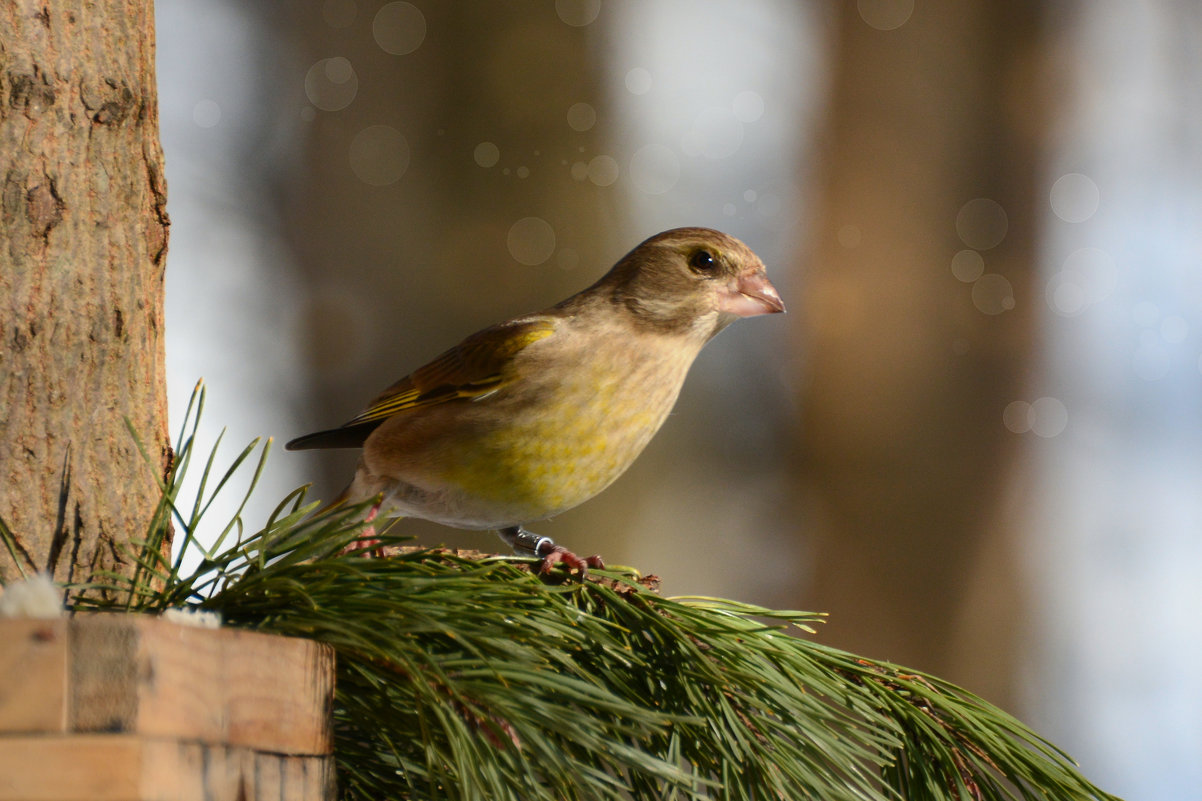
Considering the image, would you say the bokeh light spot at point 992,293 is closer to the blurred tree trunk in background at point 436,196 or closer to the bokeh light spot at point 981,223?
the bokeh light spot at point 981,223

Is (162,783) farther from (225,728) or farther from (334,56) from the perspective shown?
(334,56)

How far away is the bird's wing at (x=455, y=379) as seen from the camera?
3.05 m

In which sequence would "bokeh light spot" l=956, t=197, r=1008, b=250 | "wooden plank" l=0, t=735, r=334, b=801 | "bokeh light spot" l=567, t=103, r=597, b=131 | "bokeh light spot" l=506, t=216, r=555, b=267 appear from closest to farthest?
"wooden plank" l=0, t=735, r=334, b=801, "bokeh light spot" l=506, t=216, r=555, b=267, "bokeh light spot" l=956, t=197, r=1008, b=250, "bokeh light spot" l=567, t=103, r=597, b=131

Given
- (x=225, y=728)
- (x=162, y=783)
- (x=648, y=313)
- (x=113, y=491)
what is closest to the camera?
(x=162, y=783)

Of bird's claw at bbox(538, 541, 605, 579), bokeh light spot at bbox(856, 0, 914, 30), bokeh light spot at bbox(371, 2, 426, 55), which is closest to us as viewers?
bird's claw at bbox(538, 541, 605, 579)

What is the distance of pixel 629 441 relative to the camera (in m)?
2.84

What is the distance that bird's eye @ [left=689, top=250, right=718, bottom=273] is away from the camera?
3336mm

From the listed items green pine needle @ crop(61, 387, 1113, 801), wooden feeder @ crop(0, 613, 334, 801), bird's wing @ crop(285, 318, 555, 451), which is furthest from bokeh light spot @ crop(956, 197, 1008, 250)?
wooden feeder @ crop(0, 613, 334, 801)

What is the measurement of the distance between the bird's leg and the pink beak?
0.90 meters

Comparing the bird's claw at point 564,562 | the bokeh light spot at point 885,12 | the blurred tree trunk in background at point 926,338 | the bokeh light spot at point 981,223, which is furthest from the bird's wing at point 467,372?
the bokeh light spot at point 885,12

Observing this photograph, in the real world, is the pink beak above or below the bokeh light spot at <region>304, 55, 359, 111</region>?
below

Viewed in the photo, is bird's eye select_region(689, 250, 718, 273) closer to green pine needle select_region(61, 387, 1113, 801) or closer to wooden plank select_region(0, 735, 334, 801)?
green pine needle select_region(61, 387, 1113, 801)

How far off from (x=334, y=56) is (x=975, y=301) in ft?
13.9

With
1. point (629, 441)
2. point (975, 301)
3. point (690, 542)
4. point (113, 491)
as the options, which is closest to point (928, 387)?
point (975, 301)
